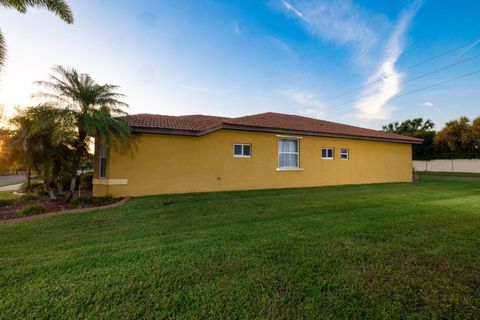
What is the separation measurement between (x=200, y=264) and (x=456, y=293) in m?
3.20

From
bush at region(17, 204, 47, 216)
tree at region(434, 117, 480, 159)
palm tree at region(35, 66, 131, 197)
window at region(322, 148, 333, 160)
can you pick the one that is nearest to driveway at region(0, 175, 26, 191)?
palm tree at region(35, 66, 131, 197)

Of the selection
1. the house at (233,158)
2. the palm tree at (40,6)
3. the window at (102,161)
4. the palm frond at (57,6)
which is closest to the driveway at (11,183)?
the window at (102,161)

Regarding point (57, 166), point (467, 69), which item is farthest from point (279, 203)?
point (467, 69)

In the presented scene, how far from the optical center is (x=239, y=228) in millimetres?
4957

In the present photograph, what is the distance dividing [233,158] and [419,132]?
3694 centimetres

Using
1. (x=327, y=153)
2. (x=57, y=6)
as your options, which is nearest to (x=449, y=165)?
(x=327, y=153)

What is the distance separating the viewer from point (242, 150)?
476 inches

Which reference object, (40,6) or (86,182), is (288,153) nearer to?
(40,6)

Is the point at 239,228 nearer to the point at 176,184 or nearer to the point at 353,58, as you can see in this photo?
Result: the point at 176,184

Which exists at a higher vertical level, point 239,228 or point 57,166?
point 57,166

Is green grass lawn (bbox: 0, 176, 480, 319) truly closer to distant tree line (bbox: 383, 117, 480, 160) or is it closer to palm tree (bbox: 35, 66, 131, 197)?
palm tree (bbox: 35, 66, 131, 197)

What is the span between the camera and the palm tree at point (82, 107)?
26.6 feet

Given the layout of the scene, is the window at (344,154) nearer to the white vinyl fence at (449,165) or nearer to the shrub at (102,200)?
the shrub at (102,200)

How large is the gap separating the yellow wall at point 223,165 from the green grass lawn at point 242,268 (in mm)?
4402
